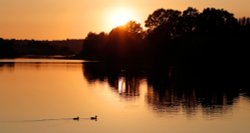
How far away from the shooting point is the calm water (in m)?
34.1

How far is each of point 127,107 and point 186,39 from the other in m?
61.4

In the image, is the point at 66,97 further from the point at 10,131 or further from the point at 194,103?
the point at 10,131

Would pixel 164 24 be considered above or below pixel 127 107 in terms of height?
above

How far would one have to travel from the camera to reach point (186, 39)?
103312 mm

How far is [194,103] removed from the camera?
150 ft

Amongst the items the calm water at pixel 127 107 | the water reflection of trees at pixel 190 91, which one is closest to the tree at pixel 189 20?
the water reflection of trees at pixel 190 91

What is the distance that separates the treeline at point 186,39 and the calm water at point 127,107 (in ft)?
103

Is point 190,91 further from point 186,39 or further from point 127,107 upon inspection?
point 186,39

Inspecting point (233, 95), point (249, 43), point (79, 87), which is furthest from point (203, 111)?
point (249, 43)

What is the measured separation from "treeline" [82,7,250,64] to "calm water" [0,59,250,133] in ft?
103

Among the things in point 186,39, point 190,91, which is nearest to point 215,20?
point 186,39

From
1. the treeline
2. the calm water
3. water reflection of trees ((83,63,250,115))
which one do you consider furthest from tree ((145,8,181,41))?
the calm water

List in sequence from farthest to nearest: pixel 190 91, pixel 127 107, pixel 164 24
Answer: pixel 164 24 < pixel 190 91 < pixel 127 107

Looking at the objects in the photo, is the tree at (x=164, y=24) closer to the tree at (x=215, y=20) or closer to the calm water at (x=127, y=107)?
the tree at (x=215, y=20)
